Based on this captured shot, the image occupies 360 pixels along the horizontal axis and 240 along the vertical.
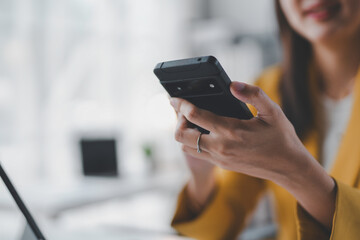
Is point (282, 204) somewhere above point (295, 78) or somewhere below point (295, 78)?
below

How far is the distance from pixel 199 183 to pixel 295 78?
0.32 m

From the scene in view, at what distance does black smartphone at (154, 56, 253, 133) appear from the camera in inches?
15.0

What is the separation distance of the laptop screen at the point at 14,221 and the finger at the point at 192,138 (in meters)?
0.18

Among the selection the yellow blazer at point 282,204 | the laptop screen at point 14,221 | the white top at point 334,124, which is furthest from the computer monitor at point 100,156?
the white top at point 334,124

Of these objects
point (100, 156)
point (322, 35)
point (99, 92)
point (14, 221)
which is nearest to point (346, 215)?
point (322, 35)

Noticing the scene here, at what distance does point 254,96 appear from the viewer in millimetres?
374

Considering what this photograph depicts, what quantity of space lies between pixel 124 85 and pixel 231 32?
3.22ft

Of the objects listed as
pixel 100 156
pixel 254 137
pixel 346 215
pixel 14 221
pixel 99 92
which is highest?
pixel 254 137

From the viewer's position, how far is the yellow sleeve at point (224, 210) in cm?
69

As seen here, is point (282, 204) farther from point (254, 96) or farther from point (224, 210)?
point (254, 96)

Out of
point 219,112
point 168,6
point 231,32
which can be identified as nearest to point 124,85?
point 168,6

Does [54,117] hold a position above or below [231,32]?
below

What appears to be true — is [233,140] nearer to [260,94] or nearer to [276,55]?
[260,94]

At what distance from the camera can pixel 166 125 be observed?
2457 mm
